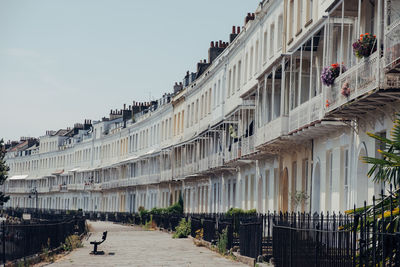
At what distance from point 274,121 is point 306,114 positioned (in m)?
3.94

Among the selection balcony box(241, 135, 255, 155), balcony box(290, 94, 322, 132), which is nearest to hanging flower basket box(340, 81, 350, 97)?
balcony box(290, 94, 322, 132)

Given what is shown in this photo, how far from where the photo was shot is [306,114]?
23516 mm

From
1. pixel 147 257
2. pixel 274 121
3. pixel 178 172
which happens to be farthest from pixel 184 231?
pixel 178 172

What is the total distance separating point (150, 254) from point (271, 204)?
850cm

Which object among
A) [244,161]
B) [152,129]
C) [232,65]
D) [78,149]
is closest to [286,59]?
[244,161]

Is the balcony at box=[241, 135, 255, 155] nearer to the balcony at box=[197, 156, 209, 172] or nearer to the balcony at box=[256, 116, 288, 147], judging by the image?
the balcony at box=[256, 116, 288, 147]

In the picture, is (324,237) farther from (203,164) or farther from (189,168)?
(189,168)

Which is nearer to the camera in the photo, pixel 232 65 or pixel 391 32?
pixel 391 32

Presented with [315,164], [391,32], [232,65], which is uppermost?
[232,65]

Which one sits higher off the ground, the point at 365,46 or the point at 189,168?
the point at 365,46

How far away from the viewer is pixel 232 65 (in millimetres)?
42906

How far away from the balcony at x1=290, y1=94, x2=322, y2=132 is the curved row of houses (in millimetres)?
32

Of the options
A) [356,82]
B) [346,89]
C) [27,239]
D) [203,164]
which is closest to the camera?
[356,82]

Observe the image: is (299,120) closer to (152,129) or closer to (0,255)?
(0,255)
